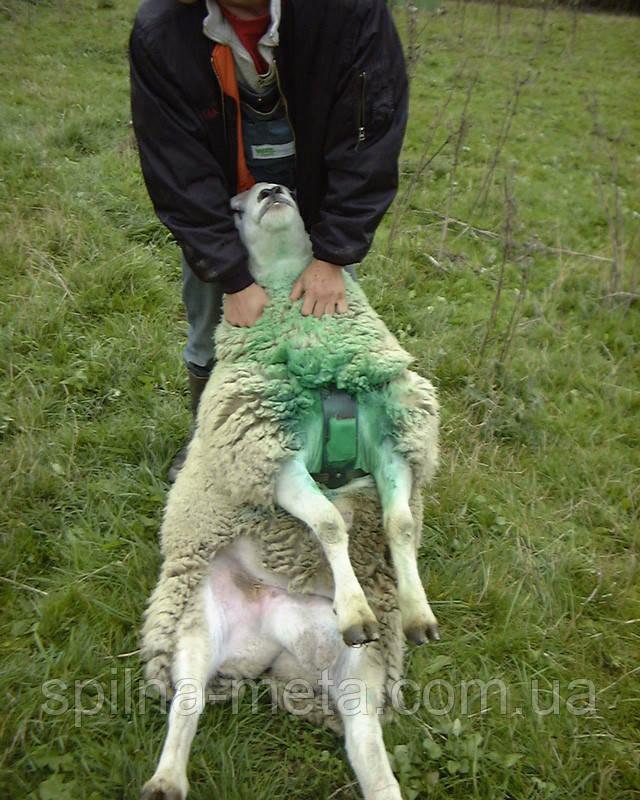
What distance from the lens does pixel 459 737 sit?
6.55ft

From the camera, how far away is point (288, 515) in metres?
1.93

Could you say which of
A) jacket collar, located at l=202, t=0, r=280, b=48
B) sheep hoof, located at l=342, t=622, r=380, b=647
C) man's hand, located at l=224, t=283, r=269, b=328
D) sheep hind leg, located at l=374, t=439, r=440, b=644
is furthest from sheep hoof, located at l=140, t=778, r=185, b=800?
jacket collar, located at l=202, t=0, r=280, b=48

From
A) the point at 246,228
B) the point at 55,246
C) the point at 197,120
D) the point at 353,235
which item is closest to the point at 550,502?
the point at 353,235

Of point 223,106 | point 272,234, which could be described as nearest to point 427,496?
point 272,234

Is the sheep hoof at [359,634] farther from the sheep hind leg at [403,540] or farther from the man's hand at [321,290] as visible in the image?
the man's hand at [321,290]

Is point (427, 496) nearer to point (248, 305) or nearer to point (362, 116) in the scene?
point (248, 305)

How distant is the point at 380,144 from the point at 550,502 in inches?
69.7

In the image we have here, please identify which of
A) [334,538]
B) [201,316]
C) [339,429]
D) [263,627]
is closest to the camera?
[334,538]

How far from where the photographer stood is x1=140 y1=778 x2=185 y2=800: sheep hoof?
5.18 feet

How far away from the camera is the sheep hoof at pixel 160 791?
1580 millimetres

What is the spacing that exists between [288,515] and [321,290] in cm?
67

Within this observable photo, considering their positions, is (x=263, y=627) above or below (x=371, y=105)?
below

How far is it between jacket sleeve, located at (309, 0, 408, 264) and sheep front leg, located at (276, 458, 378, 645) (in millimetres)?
672

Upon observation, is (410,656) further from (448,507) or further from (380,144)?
(380,144)
